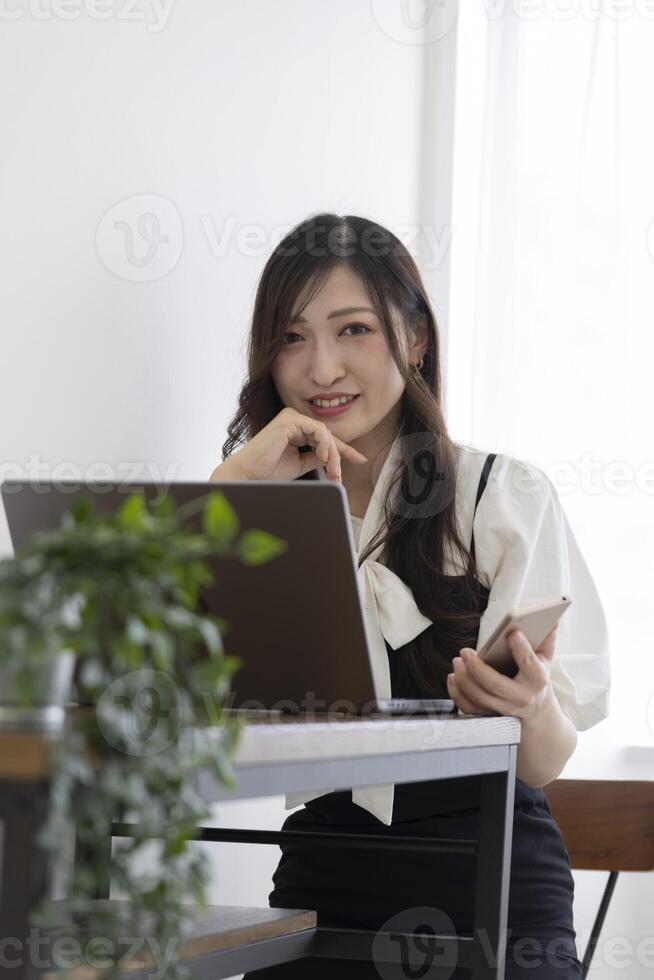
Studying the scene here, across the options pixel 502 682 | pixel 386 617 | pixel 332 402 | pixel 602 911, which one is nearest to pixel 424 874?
pixel 386 617

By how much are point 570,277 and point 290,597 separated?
1.79m

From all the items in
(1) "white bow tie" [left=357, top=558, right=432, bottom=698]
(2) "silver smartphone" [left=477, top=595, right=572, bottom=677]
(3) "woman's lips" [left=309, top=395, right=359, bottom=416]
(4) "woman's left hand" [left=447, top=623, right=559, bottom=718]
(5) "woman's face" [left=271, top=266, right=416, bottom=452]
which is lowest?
(1) "white bow tie" [left=357, top=558, right=432, bottom=698]

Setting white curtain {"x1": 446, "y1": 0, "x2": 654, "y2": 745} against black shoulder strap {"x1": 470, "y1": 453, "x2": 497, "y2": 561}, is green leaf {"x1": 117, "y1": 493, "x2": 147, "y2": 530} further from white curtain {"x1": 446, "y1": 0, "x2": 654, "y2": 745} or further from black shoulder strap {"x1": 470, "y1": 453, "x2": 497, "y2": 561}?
white curtain {"x1": 446, "y1": 0, "x2": 654, "y2": 745}

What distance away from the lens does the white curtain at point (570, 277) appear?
266cm

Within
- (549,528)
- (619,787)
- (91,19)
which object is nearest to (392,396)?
(549,528)

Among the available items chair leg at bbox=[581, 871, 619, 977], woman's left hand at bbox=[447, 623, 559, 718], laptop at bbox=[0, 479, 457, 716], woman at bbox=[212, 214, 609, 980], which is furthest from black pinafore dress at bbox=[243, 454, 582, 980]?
chair leg at bbox=[581, 871, 619, 977]

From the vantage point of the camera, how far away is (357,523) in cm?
188

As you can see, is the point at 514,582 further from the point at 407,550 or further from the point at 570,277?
the point at 570,277

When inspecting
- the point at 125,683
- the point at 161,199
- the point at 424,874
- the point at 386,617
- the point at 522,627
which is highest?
the point at 161,199

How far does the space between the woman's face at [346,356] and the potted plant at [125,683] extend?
1.20 meters

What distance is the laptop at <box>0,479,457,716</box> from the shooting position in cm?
106

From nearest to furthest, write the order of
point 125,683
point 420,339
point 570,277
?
point 125,683
point 420,339
point 570,277

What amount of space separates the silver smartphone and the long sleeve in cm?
37

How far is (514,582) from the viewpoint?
1678mm
